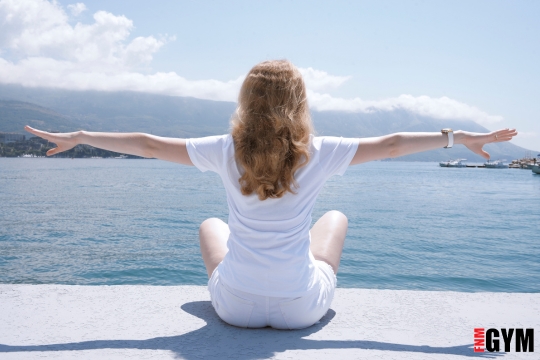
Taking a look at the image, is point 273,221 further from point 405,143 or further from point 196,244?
point 196,244

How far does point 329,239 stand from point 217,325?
2.67ft

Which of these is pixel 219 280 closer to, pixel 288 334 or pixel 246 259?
pixel 246 259

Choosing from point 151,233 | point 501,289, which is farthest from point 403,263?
point 151,233

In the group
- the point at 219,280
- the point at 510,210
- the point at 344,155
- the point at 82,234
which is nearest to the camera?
the point at 344,155

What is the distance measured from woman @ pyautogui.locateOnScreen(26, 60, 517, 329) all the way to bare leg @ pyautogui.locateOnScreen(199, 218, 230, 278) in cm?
30

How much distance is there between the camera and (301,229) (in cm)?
207

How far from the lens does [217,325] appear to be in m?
2.27

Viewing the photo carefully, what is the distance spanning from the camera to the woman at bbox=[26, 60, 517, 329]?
2.00 m

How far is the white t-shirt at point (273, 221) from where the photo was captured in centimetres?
203

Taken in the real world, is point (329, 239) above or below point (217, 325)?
above

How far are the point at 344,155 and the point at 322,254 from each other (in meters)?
0.71

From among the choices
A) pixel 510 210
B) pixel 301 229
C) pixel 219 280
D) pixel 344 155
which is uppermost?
pixel 344 155

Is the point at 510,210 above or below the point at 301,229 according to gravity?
below

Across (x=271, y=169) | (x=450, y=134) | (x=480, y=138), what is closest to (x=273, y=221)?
(x=271, y=169)
